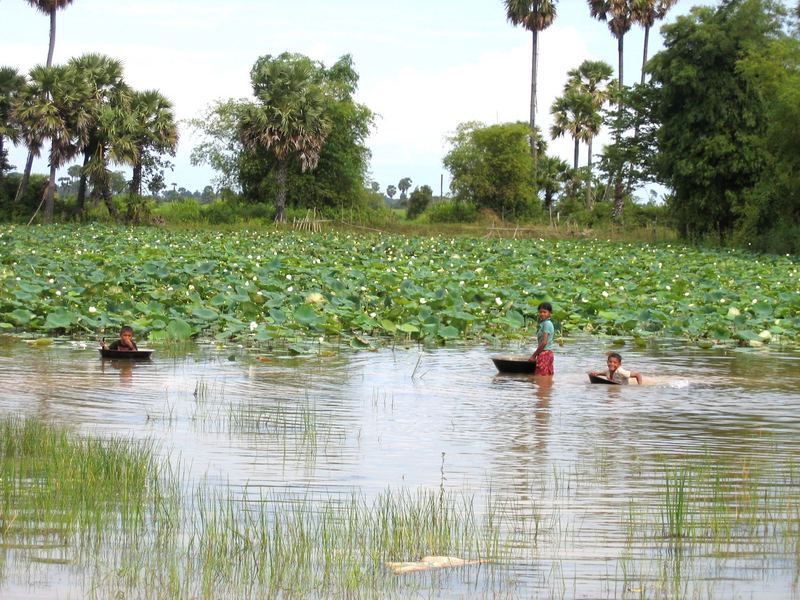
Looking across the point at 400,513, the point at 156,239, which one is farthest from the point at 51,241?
the point at 400,513

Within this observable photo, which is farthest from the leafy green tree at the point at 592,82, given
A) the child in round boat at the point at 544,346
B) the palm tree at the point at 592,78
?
the child in round boat at the point at 544,346

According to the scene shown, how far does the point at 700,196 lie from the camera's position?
40.4 meters

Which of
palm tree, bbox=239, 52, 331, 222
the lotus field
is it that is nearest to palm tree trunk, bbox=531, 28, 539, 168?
palm tree, bbox=239, 52, 331, 222

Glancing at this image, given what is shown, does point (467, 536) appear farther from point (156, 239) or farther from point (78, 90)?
point (78, 90)

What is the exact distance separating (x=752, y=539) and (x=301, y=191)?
47962mm

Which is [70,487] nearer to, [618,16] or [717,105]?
[717,105]

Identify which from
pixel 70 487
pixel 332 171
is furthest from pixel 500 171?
pixel 70 487

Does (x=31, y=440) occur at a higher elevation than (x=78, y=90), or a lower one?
lower

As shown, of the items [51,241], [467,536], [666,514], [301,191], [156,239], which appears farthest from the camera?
[301,191]

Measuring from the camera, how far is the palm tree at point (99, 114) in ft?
140

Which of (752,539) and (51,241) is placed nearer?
(752,539)

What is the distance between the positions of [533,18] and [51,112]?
26195 millimetres

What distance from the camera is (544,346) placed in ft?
39.1

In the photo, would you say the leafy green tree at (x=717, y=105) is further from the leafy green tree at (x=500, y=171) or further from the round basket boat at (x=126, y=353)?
the round basket boat at (x=126, y=353)
